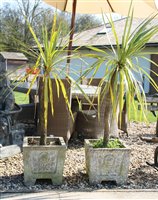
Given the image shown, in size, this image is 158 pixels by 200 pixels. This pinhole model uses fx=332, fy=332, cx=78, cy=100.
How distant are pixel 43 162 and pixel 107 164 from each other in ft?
2.14

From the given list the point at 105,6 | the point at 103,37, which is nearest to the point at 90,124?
the point at 105,6

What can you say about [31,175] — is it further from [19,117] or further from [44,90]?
[19,117]

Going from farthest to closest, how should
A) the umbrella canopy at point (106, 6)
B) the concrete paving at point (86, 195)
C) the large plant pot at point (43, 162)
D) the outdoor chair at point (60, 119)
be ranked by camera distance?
the umbrella canopy at point (106, 6) < the outdoor chair at point (60, 119) < the large plant pot at point (43, 162) < the concrete paving at point (86, 195)

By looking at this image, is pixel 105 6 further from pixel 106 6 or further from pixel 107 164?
pixel 107 164

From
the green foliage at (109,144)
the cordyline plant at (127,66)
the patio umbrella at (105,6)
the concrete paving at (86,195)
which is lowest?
the concrete paving at (86,195)

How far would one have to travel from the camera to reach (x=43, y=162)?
337cm

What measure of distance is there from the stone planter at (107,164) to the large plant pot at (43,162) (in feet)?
1.01

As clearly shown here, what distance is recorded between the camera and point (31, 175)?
3.35m

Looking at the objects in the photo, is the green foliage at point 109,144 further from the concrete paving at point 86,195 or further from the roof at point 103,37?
the roof at point 103,37

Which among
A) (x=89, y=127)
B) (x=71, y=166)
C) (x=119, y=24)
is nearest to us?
(x=71, y=166)

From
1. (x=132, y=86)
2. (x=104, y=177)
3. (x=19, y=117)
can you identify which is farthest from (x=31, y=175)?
(x=19, y=117)

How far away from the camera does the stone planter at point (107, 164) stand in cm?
336

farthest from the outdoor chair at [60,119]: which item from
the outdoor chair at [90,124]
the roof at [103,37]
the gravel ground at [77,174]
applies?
the roof at [103,37]

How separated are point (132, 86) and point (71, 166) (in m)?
1.41
